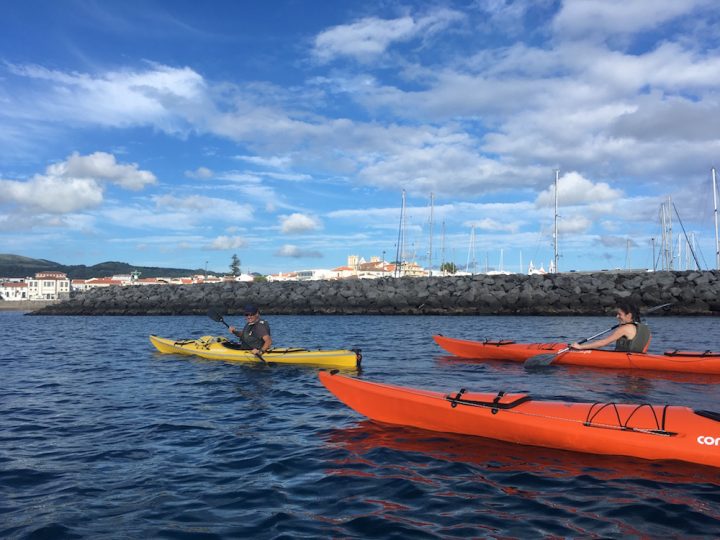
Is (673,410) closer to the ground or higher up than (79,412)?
higher up

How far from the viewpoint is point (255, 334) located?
12.1 metres

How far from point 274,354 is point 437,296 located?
29.0 m

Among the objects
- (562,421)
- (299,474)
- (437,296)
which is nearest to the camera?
(299,474)

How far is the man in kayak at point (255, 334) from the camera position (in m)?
11.9

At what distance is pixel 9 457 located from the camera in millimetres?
6164

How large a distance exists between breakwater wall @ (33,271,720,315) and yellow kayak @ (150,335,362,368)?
23.7 m

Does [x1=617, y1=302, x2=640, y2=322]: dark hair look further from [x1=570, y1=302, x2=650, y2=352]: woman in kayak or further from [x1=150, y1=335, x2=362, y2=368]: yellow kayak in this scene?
[x1=150, y1=335, x2=362, y2=368]: yellow kayak

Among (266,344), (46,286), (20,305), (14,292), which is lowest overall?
(20,305)

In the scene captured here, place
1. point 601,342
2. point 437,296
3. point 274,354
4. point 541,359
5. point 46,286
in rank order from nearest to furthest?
point 601,342
point 541,359
point 274,354
point 437,296
point 46,286

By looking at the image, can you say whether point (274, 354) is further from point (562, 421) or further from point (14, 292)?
point (14, 292)

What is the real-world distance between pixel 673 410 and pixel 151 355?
1336cm

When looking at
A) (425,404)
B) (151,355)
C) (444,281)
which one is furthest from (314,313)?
(425,404)

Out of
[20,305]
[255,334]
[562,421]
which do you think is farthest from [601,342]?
[20,305]

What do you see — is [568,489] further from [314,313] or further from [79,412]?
[314,313]
